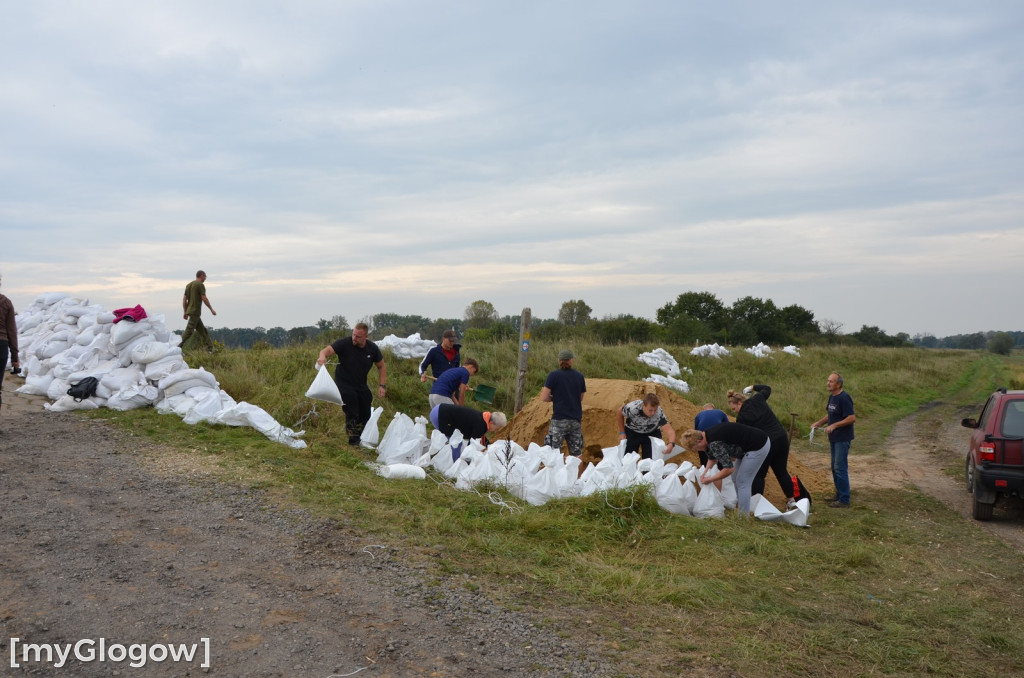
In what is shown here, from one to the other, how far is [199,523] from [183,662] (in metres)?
2.02

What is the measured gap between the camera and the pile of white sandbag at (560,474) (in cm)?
609

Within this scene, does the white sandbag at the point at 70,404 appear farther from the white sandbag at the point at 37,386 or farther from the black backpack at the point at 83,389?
the white sandbag at the point at 37,386

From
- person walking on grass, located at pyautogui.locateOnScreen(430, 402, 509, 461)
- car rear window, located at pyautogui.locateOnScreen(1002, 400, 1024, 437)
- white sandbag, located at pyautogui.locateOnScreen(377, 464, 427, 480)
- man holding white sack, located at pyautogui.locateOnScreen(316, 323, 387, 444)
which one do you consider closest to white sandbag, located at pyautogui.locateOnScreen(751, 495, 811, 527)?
car rear window, located at pyautogui.locateOnScreen(1002, 400, 1024, 437)

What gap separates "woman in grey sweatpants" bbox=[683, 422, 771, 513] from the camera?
6.30 meters

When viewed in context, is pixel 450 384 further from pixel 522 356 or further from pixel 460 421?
pixel 522 356

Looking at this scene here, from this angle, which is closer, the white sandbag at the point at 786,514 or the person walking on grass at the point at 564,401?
the white sandbag at the point at 786,514

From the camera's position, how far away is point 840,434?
23.8 ft

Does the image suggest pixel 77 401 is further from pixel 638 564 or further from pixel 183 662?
pixel 638 564

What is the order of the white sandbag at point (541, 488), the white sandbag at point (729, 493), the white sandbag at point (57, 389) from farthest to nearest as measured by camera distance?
1. the white sandbag at point (57, 389)
2. the white sandbag at point (729, 493)
3. the white sandbag at point (541, 488)

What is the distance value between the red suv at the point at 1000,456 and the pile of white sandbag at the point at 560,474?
75.9 inches

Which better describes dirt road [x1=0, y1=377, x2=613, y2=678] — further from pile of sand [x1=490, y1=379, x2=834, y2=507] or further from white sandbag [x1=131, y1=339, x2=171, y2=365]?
pile of sand [x1=490, y1=379, x2=834, y2=507]

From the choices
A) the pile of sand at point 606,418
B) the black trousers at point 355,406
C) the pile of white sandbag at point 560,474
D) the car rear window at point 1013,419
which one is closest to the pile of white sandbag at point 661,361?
the pile of sand at point 606,418

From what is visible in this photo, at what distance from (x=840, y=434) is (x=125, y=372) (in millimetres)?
8152

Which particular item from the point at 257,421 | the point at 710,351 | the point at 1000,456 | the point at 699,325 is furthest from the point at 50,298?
the point at 699,325
